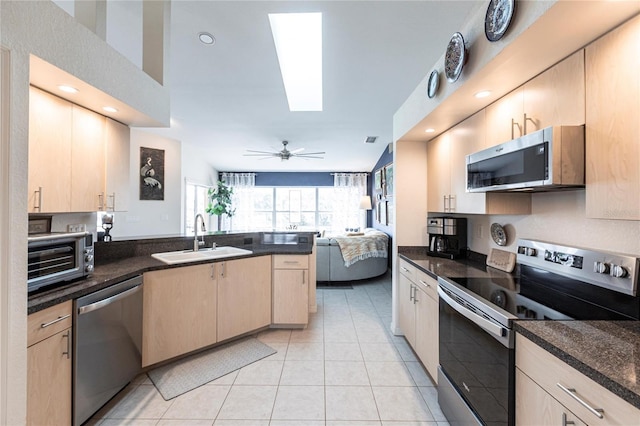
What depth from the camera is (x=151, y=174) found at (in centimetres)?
503

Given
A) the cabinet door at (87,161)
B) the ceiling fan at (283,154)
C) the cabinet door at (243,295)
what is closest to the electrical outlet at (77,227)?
the cabinet door at (87,161)

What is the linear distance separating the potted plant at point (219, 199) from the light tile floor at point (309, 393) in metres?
4.85

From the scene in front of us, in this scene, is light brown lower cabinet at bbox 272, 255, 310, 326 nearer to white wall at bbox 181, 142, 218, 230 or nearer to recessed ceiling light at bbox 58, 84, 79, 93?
recessed ceiling light at bbox 58, 84, 79, 93

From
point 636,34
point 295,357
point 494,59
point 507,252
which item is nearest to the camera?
point 636,34

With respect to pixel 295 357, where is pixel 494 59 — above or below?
above

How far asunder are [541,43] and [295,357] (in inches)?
102

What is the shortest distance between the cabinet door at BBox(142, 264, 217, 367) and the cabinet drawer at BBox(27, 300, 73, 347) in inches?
25.0

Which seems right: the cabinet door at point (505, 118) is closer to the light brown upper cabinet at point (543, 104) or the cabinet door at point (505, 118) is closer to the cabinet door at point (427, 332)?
the light brown upper cabinet at point (543, 104)

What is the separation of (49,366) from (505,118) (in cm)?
281

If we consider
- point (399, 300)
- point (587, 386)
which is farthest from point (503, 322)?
point (399, 300)

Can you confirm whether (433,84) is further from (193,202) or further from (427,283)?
(193,202)

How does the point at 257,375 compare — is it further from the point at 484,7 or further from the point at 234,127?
the point at 234,127

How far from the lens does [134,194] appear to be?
188 inches

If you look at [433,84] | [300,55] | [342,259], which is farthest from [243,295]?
[300,55]
